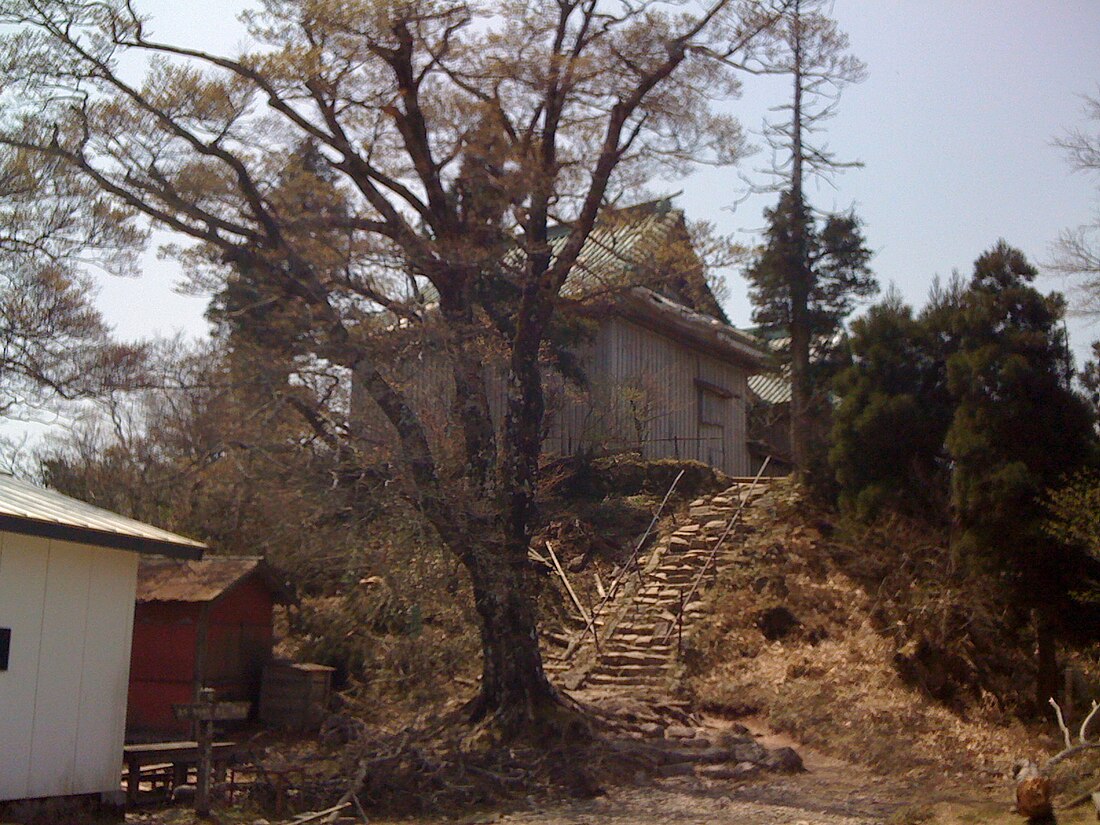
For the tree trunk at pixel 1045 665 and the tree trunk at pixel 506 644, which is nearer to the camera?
the tree trunk at pixel 506 644

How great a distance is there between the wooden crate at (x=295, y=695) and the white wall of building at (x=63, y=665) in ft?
18.9

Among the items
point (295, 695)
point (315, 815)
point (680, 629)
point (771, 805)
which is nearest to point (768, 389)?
point (680, 629)

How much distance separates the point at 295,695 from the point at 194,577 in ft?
7.34

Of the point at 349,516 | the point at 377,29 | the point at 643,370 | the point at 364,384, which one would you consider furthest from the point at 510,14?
the point at 643,370

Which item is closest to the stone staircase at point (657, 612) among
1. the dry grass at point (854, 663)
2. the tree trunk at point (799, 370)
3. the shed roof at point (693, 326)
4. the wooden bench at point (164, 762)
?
the dry grass at point (854, 663)

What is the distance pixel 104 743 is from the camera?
10383 millimetres

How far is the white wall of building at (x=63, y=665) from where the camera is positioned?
955 centimetres

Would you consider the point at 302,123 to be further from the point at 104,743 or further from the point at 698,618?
the point at 698,618

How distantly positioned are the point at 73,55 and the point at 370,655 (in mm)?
9151

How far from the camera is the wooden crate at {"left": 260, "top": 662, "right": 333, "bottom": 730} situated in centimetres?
1622

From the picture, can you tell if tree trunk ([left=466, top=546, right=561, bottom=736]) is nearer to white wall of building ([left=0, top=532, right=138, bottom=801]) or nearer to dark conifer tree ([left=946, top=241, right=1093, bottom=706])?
white wall of building ([left=0, top=532, right=138, bottom=801])

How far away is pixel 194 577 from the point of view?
625 inches

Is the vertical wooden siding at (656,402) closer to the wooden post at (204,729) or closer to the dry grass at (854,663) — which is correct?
the dry grass at (854,663)

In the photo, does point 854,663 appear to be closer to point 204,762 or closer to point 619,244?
point 619,244
